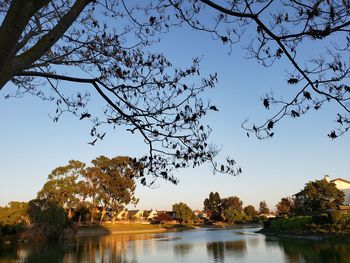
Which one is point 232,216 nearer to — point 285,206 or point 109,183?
point 285,206

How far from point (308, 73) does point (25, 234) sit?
135 feet

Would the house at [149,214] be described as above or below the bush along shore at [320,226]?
above

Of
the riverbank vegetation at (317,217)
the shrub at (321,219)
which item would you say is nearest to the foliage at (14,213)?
the riverbank vegetation at (317,217)

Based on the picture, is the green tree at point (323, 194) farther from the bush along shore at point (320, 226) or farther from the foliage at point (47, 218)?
the foliage at point (47, 218)

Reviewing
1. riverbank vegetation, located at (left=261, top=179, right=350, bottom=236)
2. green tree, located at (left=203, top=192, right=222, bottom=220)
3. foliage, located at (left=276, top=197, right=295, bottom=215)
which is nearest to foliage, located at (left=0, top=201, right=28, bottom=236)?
riverbank vegetation, located at (left=261, top=179, right=350, bottom=236)

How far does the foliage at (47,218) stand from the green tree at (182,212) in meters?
54.3

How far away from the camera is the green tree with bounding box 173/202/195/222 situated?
3649 inches

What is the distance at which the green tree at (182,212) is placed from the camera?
3649 inches

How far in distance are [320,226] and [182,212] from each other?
64022 mm

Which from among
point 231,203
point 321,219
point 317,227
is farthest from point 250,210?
point 317,227

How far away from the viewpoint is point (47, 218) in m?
39.2

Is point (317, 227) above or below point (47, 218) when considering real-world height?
below

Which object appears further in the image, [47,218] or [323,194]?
[323,194]

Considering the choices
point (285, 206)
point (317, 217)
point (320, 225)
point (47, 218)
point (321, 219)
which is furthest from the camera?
point (285, 206)
